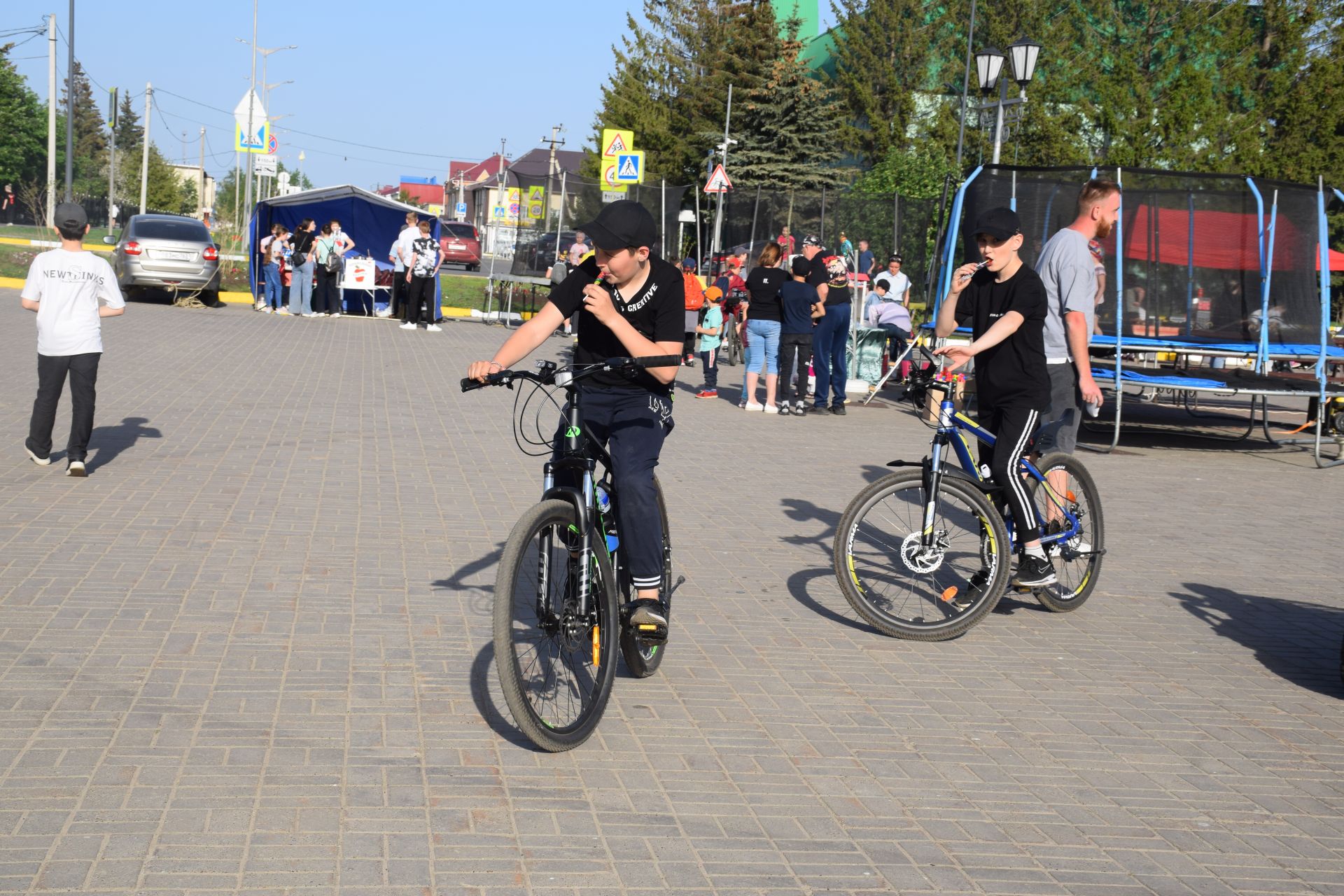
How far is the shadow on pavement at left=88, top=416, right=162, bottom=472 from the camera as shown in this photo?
977 cm

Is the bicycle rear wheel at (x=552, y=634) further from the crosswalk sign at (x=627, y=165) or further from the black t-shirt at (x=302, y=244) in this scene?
the black t-shirt at (x=302, y=244)

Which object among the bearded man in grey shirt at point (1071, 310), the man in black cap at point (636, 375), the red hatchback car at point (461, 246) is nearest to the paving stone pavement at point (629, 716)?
the man in black cap at point (636, 375)

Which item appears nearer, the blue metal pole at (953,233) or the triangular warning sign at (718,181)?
the blue metal pole at (953,233)

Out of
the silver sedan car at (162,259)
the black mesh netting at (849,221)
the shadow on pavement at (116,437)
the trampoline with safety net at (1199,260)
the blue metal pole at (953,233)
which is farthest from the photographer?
the black mesh netting at (849,221)

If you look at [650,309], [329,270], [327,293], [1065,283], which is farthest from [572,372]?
[327,293]

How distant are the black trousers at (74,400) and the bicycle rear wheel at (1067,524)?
6.05 meters

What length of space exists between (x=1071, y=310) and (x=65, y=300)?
639cm

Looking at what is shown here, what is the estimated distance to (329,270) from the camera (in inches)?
1004

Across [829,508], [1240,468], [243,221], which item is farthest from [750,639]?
[243,221]

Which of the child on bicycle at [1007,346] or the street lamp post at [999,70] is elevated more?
the street lamp post at [999,70]

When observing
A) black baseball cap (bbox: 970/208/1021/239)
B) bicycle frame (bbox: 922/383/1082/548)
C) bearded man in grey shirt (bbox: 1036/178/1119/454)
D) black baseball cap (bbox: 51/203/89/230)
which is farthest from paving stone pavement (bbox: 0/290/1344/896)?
black baseball cap (bbox: 970/208/1021/239)

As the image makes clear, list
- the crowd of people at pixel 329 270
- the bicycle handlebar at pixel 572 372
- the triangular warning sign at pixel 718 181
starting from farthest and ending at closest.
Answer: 1. the triangular warning sign at pixel 718 181
2. the crowd of people at pixel 329 270
3. the bicycle handlebar at pixel 572 372

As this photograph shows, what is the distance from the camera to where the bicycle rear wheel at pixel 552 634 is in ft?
14.2

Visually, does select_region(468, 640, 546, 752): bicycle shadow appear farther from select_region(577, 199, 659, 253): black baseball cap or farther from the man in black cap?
select_region(577, 199, 659, 253): black baseball cap
